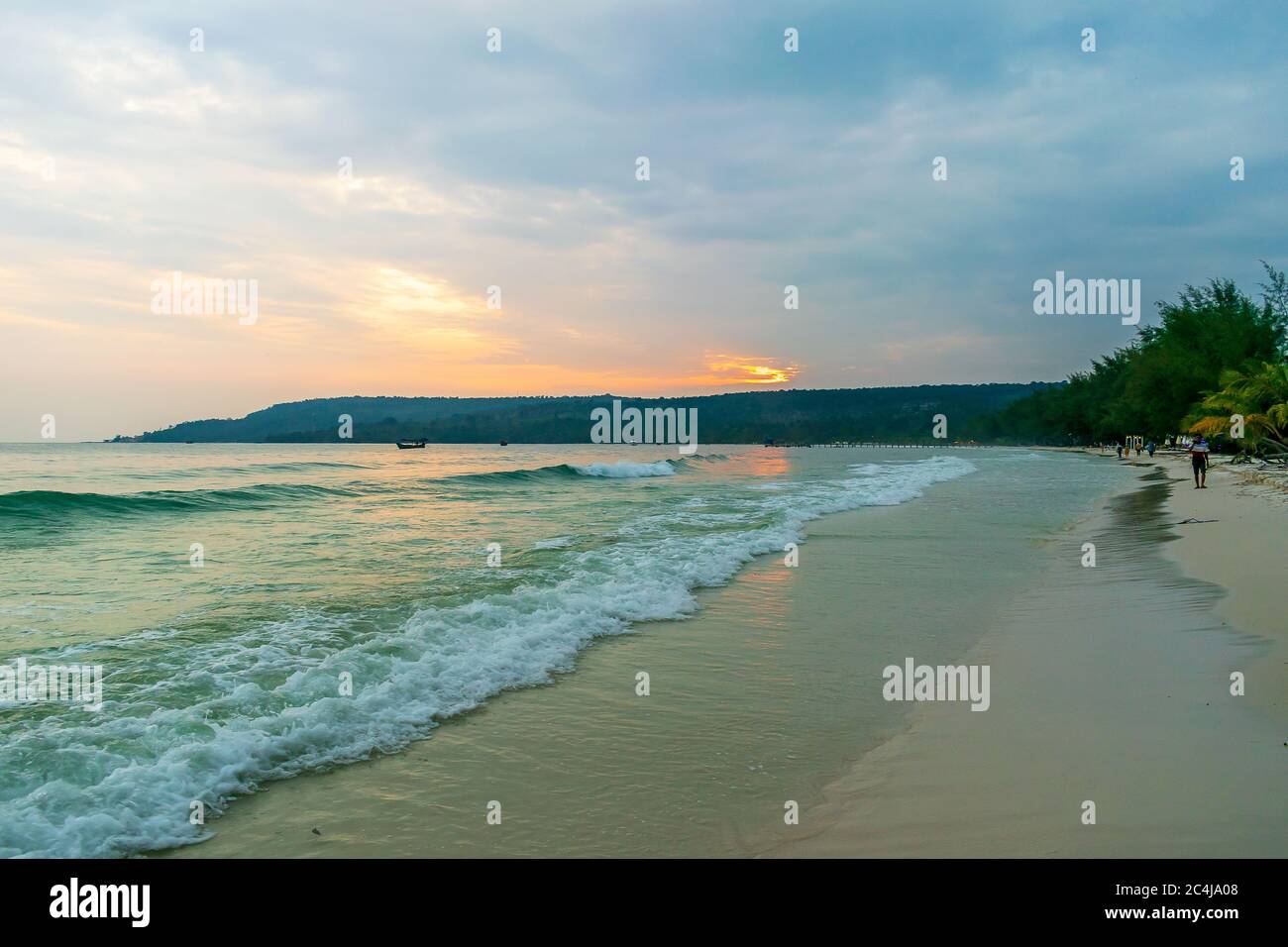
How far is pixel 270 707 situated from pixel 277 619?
3.12m

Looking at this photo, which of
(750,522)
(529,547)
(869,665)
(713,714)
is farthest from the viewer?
(750,522)

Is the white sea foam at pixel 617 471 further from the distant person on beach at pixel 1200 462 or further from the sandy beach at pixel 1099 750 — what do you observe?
the sandy beach at pixel 1099 750

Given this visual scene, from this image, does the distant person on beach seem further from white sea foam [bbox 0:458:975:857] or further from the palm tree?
white sea foam [bbox 0:458:975:857]

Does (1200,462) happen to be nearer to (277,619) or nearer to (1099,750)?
(1099,750)

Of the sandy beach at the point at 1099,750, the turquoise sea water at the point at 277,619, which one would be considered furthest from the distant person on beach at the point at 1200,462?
the sandy beach at the point at 1099,750

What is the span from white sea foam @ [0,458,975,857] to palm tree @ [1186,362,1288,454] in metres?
28.8

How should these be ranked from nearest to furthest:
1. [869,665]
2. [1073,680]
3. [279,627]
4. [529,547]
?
[1073,680], [869,665], [279,627], [529,547]

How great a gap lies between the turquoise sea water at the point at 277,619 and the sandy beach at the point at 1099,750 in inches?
132

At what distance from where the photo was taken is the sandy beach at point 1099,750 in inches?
161
